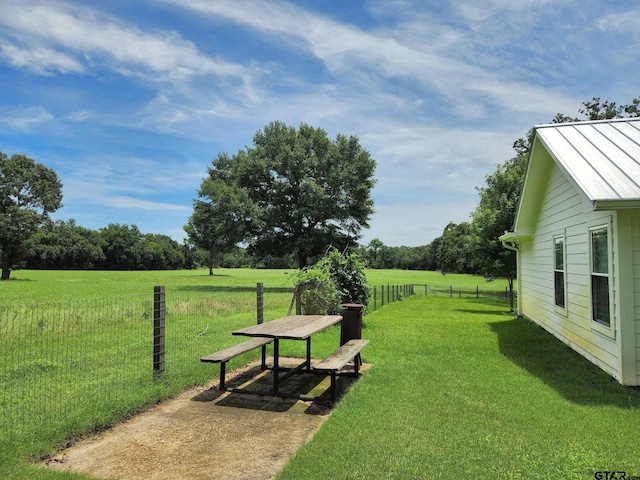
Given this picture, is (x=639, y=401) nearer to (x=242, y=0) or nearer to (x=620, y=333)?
(x=620, y=333)

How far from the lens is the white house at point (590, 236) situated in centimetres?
581

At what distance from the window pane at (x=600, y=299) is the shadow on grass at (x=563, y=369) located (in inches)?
33.8

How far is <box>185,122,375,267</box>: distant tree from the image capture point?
105 feet

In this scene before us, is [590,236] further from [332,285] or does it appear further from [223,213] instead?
[223,213]

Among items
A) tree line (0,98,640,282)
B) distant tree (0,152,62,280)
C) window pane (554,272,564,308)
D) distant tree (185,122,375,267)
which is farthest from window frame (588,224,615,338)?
distant tree (0,152,62,280)

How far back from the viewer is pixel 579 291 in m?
7.87

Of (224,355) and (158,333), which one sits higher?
(158,333)

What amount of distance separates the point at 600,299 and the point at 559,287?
287 cm

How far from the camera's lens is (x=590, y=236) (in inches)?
283

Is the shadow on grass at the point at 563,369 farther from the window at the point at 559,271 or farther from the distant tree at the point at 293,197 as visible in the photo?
the distant tree at the point at 293,197

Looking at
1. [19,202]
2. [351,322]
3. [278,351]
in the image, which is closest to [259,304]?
[351,322]

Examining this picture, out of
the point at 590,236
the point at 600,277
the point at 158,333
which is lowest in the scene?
the point at 158,333

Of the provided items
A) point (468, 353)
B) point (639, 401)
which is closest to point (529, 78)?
point (468, 353)

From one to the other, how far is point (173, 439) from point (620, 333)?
5.99 m
